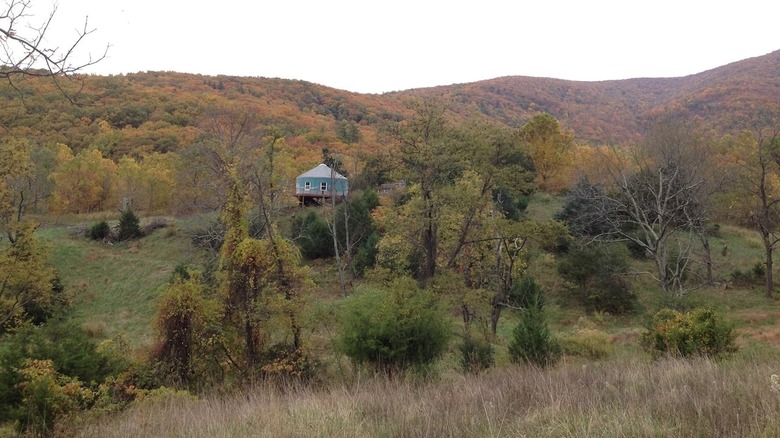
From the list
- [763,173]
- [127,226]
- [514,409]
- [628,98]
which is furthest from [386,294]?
[628,98]

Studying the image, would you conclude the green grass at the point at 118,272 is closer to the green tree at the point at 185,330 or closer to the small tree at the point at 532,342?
the green tree at the point at 185,330

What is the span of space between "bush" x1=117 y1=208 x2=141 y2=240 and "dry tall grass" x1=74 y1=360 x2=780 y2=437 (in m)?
29.2

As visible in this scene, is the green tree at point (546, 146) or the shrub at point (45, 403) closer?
the shrub at point (45, 403)

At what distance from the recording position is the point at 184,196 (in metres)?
36.9

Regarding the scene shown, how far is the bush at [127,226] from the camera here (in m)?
30.4

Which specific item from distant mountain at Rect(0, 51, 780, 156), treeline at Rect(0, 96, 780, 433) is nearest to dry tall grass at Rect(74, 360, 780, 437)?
treeline at Rect(0, 96, 780, 433)

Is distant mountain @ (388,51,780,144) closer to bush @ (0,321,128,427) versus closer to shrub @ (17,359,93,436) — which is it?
bush @ (0,321,128,427)

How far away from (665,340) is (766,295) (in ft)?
51.3

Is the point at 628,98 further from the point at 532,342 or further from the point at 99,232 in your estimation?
the point at 532,342

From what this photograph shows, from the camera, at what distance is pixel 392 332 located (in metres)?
8.99

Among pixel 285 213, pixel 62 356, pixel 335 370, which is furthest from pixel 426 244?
pixel 285 213

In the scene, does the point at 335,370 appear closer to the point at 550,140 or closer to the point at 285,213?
the point at 285,213

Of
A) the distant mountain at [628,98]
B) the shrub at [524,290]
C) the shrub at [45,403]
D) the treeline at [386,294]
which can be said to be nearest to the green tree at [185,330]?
the treeline at [386,294]

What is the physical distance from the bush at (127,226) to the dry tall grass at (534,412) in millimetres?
29196
